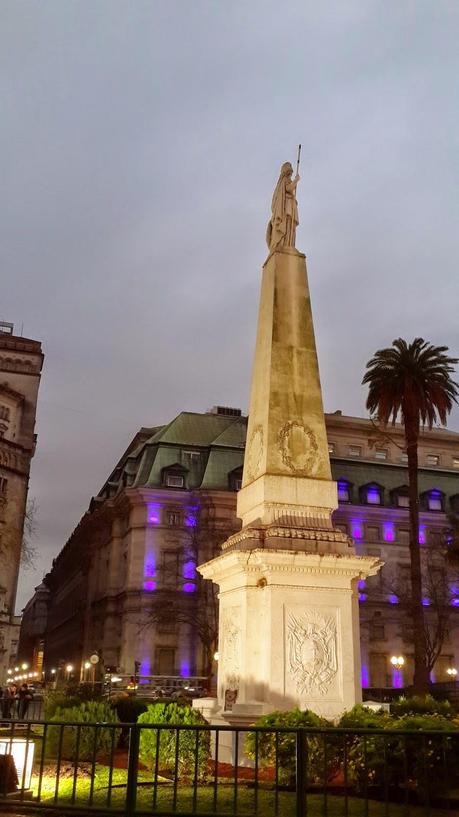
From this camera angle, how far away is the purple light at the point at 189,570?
57.5 meters

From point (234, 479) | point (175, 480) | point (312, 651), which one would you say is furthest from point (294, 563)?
point (175, 480)

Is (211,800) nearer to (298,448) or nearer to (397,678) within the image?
(298,448)

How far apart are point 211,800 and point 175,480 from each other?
52.4 metres

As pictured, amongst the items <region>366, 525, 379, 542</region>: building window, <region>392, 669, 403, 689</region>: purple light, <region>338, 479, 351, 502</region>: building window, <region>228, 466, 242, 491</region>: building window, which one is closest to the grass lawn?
<region>228, 466, 242, 491</region>: building window

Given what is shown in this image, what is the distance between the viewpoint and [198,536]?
58094 mm

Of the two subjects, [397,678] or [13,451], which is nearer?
[13,451]

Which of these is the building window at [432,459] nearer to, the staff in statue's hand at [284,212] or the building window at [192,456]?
the building window at [192,456]

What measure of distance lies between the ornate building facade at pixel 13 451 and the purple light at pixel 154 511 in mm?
10116

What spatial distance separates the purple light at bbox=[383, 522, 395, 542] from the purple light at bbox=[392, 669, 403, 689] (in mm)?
10743

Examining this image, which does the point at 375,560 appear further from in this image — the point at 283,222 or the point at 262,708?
the point at 283,222

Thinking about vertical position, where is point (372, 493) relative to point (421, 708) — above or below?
above

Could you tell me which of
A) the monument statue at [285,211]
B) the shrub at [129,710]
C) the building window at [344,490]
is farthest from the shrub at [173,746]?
the building window at [344,490]

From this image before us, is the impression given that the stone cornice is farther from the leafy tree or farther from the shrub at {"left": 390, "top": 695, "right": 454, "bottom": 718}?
the leafy tree

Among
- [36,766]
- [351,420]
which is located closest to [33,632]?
[351,420]
